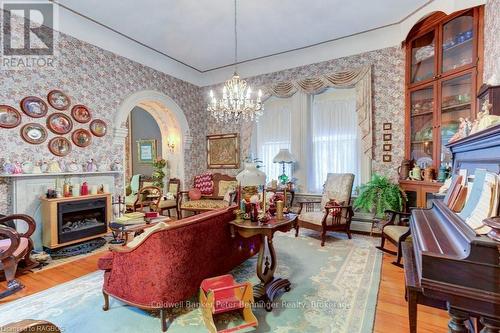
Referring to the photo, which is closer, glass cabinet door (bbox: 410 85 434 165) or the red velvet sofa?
the red velvet sofa

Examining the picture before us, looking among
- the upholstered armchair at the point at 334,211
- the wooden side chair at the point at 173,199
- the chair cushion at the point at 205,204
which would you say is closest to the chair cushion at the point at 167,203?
the wooden side chair at the point at 173,199

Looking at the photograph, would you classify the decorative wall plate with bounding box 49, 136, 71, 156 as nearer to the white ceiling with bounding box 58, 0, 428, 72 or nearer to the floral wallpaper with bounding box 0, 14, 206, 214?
the floral wallpaper with bounding box 0, 14, 206, 214

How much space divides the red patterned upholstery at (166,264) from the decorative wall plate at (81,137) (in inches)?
110

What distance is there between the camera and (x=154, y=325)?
80.9 inches

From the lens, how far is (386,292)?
254 centimetres

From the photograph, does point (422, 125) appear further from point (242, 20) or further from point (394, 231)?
point (242, 20)

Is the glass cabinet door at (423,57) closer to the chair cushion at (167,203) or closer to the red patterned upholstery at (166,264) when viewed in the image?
the red patterned upholstery at (166,264)

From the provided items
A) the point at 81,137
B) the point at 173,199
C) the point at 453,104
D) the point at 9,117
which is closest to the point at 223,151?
the point at 173,199

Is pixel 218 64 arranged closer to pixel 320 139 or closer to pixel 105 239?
pixel 320 139

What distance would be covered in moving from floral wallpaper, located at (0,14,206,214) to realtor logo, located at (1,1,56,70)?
11 cm

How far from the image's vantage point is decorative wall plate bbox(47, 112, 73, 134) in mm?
3813

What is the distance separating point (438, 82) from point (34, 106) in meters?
5.93

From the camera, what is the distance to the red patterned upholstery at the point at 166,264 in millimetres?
1965

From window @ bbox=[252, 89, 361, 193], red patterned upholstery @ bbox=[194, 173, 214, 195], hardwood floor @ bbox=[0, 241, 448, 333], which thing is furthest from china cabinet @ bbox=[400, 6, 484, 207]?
red patterned upholstery @ bbox=[194, 173, 214, 195]
